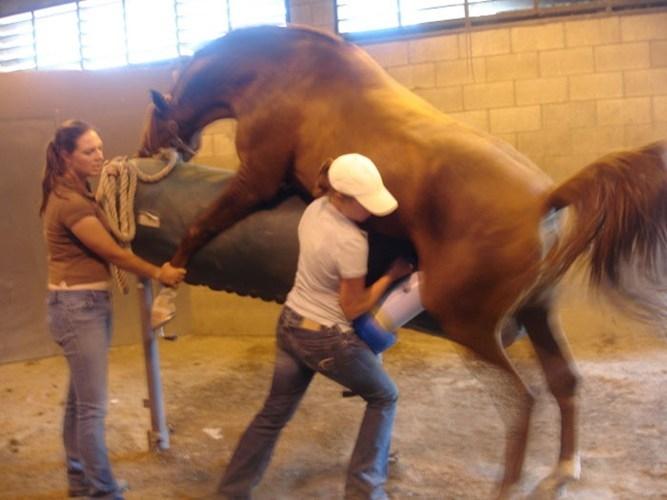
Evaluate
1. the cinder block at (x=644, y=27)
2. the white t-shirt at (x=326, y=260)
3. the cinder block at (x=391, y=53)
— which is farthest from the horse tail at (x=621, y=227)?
the cinder block at (x=391, y=53)

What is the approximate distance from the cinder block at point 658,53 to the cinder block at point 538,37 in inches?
25.0

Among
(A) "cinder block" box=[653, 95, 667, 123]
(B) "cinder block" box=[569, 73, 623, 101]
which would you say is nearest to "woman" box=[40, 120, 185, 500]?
(B) "cinder block" box=[569, 73, 623, 101]

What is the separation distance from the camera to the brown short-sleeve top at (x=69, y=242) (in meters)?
3.17

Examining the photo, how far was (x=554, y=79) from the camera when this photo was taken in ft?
20.5

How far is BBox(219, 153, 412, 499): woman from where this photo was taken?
2875mm

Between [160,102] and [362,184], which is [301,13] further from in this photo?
[362,184]

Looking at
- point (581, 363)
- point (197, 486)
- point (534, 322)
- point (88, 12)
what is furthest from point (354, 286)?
point (88, 12)

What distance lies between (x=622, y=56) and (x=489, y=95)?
99 centimetres

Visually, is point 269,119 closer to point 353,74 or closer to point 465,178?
point 353,74

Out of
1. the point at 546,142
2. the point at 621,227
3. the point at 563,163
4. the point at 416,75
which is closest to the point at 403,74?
the point at 416,75

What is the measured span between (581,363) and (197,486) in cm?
307

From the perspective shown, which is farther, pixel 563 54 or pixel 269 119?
pixel 563 54

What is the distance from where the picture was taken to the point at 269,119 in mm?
3434

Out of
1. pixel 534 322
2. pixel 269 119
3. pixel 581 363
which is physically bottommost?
pixel 581 363
